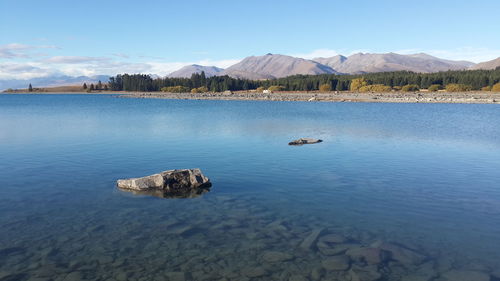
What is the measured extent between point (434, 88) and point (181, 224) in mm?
188569

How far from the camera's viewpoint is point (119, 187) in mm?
21859

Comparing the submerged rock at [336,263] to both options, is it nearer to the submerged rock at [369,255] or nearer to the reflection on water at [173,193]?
the submerged rock at [369,255]

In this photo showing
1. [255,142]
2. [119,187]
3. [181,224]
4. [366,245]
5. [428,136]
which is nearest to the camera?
[366,245]

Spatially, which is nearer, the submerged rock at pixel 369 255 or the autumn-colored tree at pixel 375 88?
the submerged rock at pixel 369 255

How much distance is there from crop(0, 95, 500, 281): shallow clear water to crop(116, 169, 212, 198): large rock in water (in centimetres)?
96

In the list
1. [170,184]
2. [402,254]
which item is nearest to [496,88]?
[170,184]

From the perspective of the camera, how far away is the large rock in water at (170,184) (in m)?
21.2

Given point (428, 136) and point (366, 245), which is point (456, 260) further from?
point (428, 136)

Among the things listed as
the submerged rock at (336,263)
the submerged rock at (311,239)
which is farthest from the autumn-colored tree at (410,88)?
the submerged rock at (336,263)

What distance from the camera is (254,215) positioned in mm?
17359

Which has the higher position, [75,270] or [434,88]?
[434,88]

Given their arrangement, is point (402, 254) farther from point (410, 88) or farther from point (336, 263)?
point (410, 88)

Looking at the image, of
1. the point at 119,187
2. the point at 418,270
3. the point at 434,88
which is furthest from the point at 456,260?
the point at 434,88

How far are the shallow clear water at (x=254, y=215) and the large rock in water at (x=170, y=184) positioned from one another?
96 centimetres
